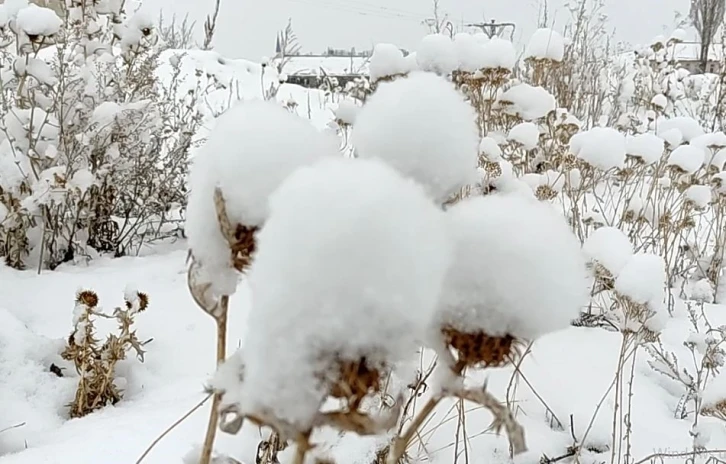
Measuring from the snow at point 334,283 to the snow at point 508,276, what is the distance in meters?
0.04

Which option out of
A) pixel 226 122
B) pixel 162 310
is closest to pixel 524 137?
pixel 162 310

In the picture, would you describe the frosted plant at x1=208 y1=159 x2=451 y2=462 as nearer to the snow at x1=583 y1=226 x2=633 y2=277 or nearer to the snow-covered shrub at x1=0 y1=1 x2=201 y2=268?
the snow at x1=583 y1=226 x2=633 y2=277

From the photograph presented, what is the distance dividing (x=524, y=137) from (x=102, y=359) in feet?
4.11

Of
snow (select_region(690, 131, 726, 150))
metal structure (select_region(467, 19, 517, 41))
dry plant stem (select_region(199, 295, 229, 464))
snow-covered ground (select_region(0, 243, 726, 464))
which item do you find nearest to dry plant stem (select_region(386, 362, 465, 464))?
dry plant stem (select_region(199, 295, 229, 464))

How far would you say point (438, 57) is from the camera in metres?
1.78

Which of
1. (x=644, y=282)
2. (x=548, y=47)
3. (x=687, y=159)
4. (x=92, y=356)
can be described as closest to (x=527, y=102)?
(x=548, y=47)

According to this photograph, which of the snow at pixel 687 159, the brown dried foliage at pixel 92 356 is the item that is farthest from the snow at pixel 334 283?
the snow at pixel 687 159

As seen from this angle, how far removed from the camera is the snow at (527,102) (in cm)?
200

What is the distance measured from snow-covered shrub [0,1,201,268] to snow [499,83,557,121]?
1222 mm

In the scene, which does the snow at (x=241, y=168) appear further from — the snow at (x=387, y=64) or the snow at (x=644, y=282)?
the snow at (x=387, y=64)

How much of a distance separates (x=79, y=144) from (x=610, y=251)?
1684mm

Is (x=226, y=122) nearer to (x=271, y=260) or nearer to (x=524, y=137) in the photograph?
(x=271, y=260)

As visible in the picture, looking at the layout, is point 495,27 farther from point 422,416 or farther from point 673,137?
point 422,416

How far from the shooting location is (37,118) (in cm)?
225
